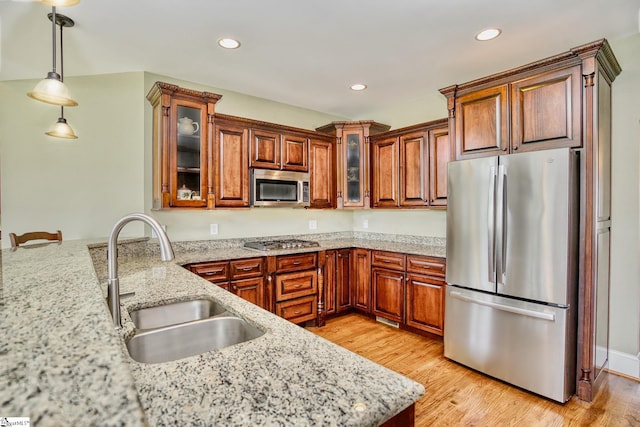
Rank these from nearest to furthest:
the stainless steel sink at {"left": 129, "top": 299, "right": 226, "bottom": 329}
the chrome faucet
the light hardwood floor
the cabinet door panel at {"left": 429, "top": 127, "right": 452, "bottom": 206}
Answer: the chrome faucet
the stainless steel sink at {"left": 129, "top": 299, "right": 226, "bottom": 329}
the light hardwood floor
the cabinet door panel at {"left": 429, "top": 127, "right": 452, "bottom": 206}

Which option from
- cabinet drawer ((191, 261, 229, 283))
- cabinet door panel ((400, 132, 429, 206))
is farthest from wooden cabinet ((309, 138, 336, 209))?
cabinet drawer ((191, 261, 229, 283))

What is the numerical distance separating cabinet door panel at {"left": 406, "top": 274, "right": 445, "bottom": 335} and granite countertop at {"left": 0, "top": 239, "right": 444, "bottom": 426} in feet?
7.67

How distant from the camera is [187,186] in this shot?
3.04 metres

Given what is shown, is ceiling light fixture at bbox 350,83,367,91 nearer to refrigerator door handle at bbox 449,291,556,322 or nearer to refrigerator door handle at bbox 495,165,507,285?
refrigerator door handle at bbox 495,165,507,285

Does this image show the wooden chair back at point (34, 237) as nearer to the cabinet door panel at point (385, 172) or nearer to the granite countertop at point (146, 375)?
the granite countertop at point (146, 375)

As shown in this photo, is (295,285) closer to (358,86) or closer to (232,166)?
(232,166)

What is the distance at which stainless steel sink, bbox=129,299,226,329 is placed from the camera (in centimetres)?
152

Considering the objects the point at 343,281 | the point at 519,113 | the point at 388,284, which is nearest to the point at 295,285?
the point at 343,281

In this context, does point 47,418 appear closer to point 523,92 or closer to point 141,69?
point 523,92

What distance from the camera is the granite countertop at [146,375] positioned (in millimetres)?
375

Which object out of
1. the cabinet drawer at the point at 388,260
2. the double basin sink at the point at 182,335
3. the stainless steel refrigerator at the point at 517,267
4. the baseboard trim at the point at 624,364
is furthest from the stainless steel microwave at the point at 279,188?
the baseboard trim at the point at 624,364

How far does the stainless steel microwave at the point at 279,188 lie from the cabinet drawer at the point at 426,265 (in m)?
1.36

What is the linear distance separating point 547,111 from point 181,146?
3.03 m

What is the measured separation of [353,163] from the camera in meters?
4.17
